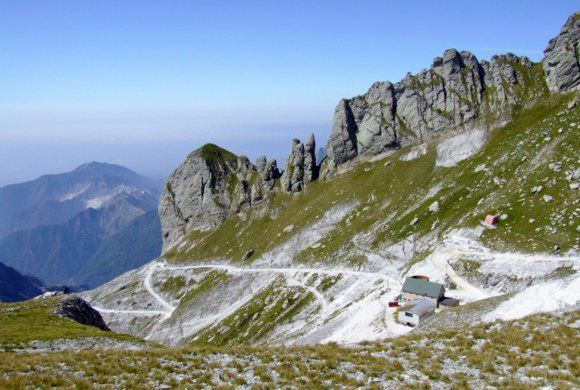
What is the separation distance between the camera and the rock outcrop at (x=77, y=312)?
66.5 m

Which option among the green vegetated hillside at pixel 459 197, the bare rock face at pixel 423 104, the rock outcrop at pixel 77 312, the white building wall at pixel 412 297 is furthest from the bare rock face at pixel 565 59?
the rock outcrop at pixel 77 312

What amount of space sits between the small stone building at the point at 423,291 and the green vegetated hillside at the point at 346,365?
40508 mm

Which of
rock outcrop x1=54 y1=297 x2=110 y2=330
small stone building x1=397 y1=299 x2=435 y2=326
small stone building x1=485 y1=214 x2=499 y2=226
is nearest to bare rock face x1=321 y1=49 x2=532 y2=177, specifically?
small stone building x1=485 y1=214 x2=499 y2=226

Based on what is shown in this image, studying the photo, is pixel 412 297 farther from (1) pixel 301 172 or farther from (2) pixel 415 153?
(1) pixel 301 172

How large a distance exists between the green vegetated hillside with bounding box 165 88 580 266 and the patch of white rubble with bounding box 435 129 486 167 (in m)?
2.71

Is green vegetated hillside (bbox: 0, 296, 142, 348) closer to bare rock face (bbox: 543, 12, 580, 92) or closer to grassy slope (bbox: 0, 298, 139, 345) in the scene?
grassy slope (bbox: 0, 298, 139, 345)

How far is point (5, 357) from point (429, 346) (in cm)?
3018

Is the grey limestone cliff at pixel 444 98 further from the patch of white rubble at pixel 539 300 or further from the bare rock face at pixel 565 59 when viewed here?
the patch of white rubble at pixel 539 300

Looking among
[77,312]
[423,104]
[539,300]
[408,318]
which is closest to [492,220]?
[408,318]

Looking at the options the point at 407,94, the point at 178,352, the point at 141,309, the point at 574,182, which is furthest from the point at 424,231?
the point at 141,309

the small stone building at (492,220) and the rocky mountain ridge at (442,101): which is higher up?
the rocky mountain ridge at (442,101)

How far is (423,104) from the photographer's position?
170 m

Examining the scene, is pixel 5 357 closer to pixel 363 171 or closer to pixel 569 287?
pixel 569 287

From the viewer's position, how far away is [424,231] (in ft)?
372
